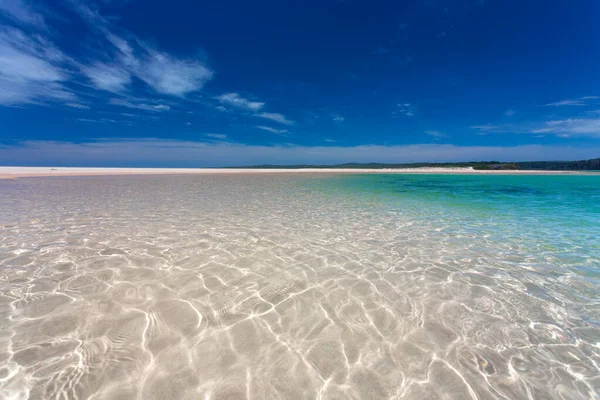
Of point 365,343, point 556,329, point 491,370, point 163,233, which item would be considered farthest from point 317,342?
point 163,233

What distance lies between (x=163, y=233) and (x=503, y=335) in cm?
688

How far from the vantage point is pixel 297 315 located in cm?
309

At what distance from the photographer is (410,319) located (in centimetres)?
304

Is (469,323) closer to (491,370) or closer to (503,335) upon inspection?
(503,335)

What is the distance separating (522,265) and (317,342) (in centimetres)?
A: 438

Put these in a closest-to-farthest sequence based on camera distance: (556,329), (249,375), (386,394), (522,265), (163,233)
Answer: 1. (386,394)
2. (249,375)
3. (556,329)
4. (522,265)
5. (163,233)

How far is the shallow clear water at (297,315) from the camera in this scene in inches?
84.7

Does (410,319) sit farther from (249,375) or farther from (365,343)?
(249,375)

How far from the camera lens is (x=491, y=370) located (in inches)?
90.9

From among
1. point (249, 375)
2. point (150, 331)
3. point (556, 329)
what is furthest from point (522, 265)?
point (150, 331)

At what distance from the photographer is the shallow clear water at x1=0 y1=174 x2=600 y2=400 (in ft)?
7.06

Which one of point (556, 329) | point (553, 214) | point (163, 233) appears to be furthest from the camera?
point (553, 214)

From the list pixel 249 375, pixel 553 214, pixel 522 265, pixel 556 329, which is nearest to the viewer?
pixel 249 375

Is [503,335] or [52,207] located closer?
[503,335]
